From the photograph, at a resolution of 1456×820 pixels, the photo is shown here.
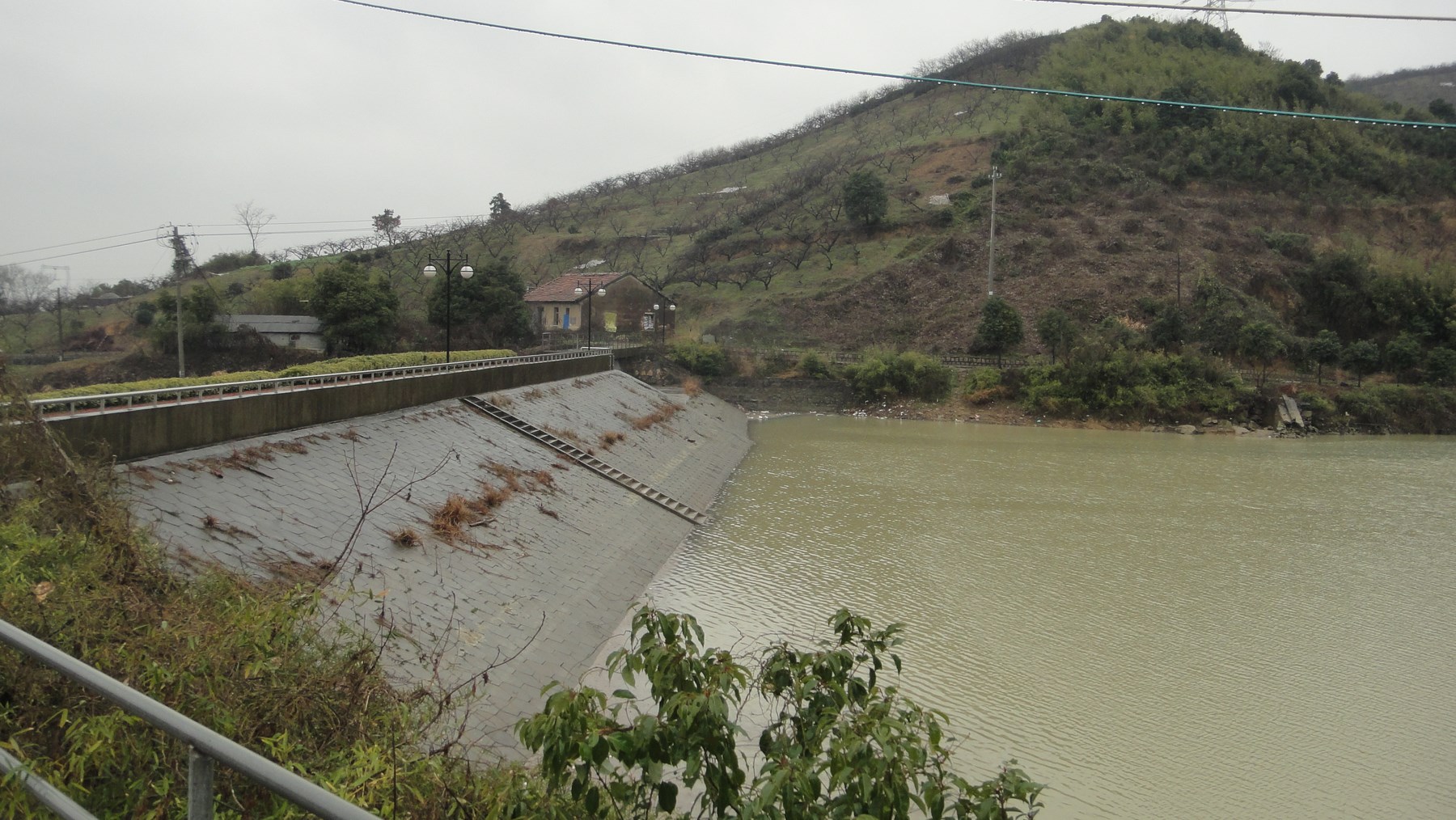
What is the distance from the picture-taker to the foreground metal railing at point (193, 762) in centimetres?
180

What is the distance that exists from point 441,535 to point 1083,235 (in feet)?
177

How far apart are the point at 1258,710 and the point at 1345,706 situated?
1.16 m

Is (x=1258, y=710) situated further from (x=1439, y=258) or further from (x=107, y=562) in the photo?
(x=1439, y=258)

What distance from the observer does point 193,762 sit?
2.08 metres

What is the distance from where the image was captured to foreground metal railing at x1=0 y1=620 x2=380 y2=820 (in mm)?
1802

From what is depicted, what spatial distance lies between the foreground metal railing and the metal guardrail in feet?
24.8

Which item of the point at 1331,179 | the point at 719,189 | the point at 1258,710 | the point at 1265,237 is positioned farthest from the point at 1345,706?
the point at 719,189

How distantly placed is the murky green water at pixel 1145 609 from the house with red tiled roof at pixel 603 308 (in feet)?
87.7

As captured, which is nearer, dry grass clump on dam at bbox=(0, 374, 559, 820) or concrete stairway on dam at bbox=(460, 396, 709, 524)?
dry grass clump on dam at bbox=(0, 374, 559, 820)

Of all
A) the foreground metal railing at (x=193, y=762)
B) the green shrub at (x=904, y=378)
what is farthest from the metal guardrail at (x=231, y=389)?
the green shrub at (x=904, y=378)

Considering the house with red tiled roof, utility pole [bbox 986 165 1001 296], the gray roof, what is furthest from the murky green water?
utility pole [bbox 986 165 1001 296]

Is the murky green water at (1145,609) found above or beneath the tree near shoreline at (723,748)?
beneath

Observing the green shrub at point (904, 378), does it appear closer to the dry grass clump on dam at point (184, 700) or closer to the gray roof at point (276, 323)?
the gray roof at point (276, 323)

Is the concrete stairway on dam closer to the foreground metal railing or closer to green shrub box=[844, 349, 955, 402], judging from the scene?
the foreground metal railing
